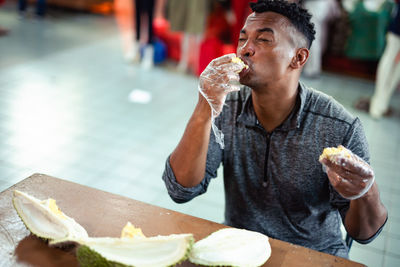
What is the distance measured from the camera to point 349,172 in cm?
119

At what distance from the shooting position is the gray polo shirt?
1533 mm

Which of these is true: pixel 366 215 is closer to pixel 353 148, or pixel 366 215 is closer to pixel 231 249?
pixel 353 148

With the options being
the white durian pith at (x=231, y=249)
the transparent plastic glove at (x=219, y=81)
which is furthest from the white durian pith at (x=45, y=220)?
the transparent plastic glove at (x=219, y=81)

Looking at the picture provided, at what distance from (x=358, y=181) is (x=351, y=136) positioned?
0.34 metres

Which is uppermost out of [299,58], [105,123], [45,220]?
[299,58]

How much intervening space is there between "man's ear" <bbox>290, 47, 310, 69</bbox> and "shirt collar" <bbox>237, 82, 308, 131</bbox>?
0.30ft

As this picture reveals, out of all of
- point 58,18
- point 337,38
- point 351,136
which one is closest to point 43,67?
point 58,18

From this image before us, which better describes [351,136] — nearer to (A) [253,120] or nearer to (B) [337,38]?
(A) [253,120]

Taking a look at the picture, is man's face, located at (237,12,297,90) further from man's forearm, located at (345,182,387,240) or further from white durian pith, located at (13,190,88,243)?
white durian pith, located at (13,190,88,243)

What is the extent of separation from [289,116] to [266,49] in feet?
0.90

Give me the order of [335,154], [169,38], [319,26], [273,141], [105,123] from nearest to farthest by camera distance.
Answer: [335,154]
[273,141]
[105,123]
[319,26]
[169,38]

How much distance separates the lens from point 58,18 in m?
8.05

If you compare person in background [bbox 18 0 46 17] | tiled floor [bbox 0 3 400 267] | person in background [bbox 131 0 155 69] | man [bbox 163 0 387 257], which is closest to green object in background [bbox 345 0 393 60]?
tiled floor [bbox 0 3 400 267]

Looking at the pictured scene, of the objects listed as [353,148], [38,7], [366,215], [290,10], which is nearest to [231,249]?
[366,215]
